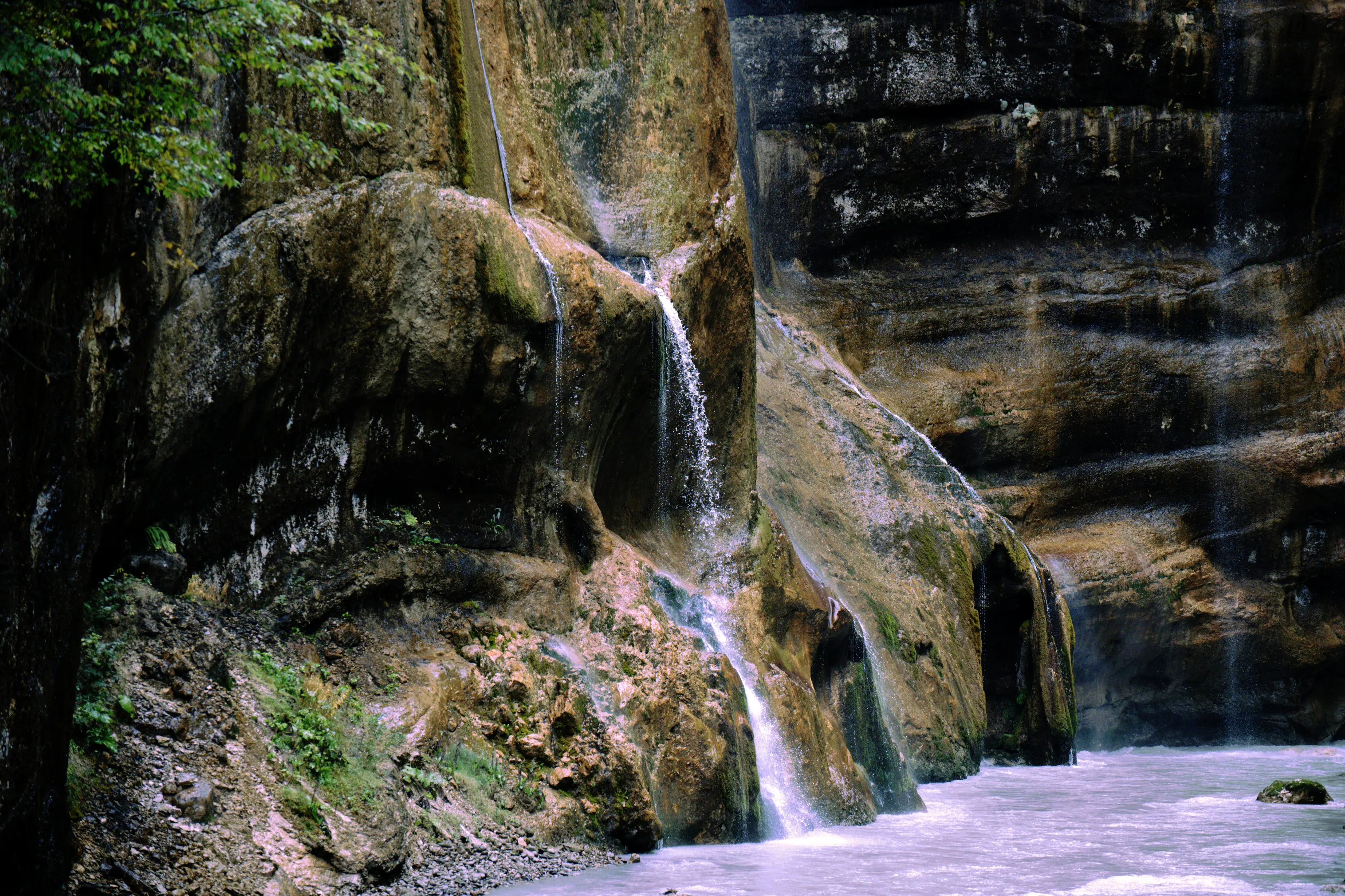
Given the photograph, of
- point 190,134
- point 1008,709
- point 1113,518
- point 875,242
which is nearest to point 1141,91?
point 875,242

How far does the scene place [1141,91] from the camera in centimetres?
2411

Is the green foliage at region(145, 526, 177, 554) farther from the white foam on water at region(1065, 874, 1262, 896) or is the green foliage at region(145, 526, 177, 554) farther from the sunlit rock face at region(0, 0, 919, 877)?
the white foam on water at region(1065, 874, 1262, 896)

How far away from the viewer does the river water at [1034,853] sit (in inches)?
A: 313

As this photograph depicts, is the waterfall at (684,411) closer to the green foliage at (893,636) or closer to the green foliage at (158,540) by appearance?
the green foliage at (893,636)

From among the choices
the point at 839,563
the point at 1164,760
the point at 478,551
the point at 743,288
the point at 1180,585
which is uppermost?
the point at 743,288

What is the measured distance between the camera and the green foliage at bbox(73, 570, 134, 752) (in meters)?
6.00

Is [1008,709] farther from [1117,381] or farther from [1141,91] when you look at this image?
[1141,91]

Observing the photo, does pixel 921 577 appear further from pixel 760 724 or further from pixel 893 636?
pixel 760 724

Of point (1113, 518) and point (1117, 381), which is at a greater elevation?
point (1117, 381)

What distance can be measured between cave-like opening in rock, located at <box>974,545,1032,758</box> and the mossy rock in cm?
536

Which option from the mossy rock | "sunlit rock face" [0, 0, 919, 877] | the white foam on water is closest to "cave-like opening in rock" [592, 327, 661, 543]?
"sunlit rock face" [0, 0, 919, 877]

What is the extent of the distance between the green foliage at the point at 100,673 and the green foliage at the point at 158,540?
1.45 feet

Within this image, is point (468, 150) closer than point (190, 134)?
No

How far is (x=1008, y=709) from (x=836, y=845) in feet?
33.8
